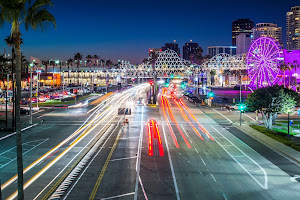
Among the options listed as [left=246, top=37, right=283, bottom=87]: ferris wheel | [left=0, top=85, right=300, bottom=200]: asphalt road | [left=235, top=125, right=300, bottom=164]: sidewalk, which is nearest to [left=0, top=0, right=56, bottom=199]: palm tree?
[left=0, top=85, right=300, bottom=200]: asphalt road

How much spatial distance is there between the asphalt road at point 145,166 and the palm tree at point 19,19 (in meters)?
4.86

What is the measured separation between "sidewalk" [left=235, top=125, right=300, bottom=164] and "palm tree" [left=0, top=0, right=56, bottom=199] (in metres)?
20.8

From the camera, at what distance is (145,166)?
22891mm

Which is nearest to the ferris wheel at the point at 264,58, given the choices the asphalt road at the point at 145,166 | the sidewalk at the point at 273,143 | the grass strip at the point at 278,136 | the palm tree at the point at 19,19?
the grass strip at the point at 278,136

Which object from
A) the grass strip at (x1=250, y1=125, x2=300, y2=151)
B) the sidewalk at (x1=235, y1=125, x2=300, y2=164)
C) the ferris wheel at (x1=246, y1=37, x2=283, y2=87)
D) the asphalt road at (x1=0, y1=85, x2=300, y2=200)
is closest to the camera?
the asphalt road at (x1=0, y1=85, x2=300, y2=200)

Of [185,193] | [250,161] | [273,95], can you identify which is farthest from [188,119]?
[185,193]

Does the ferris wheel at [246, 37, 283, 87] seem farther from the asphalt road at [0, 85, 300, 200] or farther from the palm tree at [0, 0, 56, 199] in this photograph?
the palm tree at [0, 0, 56, 199]

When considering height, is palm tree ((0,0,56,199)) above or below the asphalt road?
above

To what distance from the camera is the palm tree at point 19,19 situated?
13297 mm

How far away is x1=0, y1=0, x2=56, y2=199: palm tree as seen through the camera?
1330 centimetres

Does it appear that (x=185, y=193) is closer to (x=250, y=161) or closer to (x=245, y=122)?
Answer: (x=250, y=161)

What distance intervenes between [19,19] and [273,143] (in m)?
26.2

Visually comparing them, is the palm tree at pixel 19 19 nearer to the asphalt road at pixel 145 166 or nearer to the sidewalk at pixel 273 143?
the asphalt road at pixel 145 166

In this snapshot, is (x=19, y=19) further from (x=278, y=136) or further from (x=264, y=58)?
(x=264, y=58)
